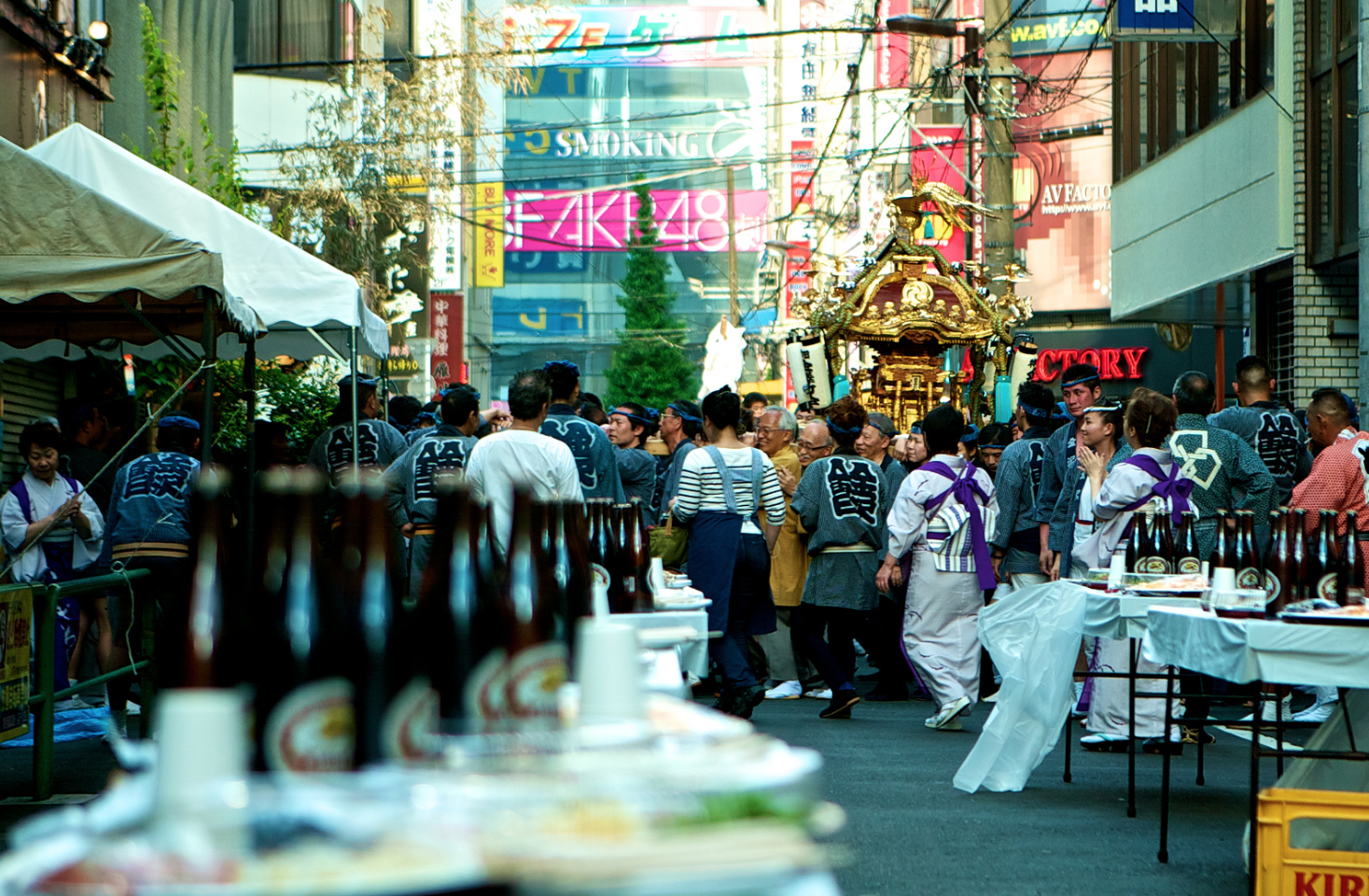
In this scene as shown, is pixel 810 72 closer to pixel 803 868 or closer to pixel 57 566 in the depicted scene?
pixel 57 566

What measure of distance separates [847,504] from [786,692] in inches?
81.0

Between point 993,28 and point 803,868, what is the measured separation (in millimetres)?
16335

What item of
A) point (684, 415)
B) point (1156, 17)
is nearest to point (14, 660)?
point (684, 415)

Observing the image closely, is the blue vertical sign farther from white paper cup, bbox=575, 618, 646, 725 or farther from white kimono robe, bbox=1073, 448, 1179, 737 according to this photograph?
white paper cup, bbox=575, 618, 646, 725

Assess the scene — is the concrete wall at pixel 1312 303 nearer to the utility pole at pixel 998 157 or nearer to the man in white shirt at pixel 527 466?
the utility pole at pixel 998 157

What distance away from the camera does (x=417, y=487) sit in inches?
380

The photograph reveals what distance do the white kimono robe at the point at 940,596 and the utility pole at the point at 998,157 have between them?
720 cm

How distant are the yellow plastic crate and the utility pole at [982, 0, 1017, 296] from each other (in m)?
12.3

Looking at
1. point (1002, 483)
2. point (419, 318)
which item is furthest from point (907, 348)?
point (419, 318)

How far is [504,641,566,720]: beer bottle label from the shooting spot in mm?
2229

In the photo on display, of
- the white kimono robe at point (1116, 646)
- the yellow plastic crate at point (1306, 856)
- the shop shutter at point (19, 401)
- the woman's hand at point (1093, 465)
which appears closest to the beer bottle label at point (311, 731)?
the yellow plastic crate at point (1306, 856)

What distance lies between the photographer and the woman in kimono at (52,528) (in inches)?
389

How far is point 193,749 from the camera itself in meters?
1.65

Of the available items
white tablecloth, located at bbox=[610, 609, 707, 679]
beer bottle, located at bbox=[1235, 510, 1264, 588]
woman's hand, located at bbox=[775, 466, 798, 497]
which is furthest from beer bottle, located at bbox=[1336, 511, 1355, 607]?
woman's hand, located at bbox=[775, 466, 798, 497]
